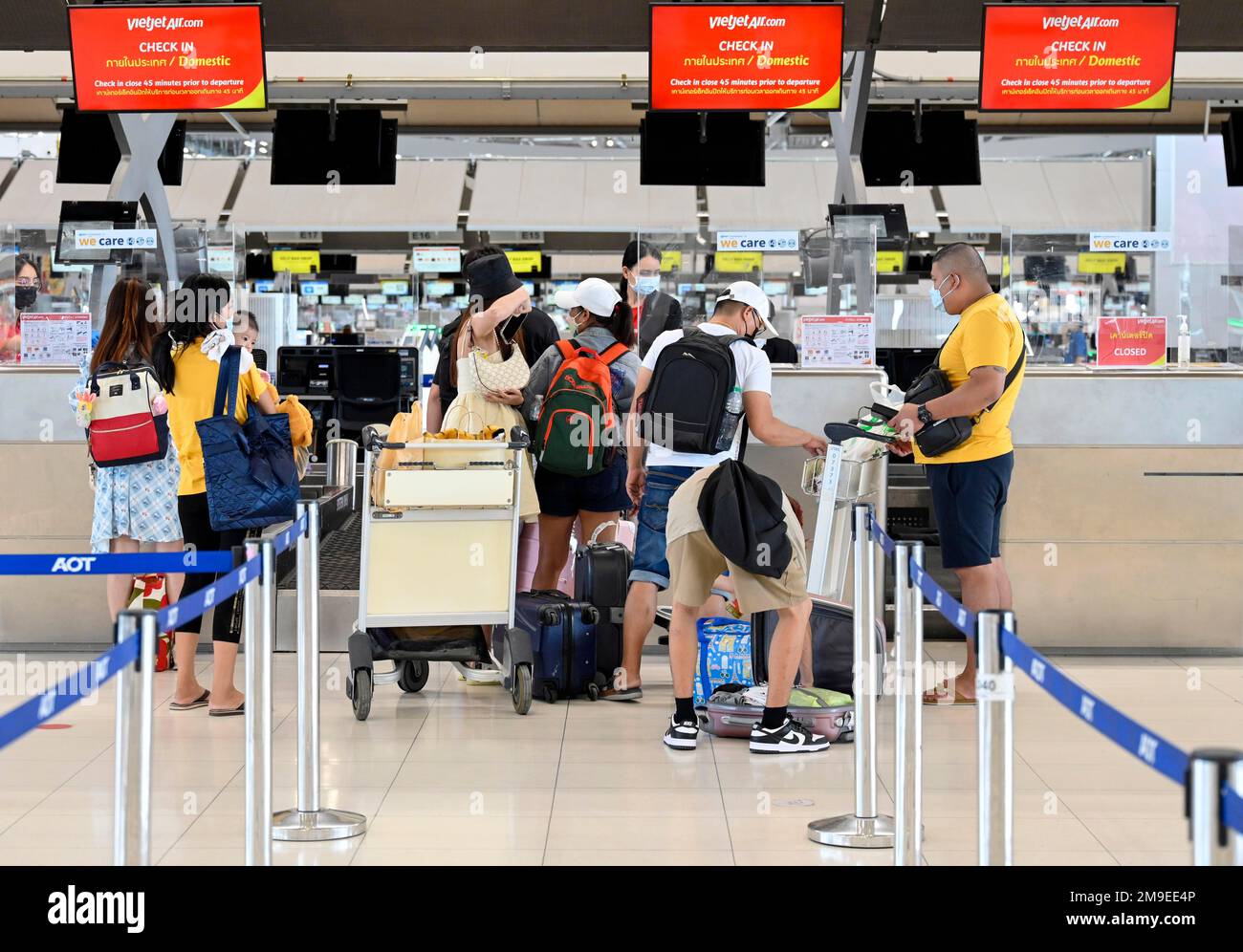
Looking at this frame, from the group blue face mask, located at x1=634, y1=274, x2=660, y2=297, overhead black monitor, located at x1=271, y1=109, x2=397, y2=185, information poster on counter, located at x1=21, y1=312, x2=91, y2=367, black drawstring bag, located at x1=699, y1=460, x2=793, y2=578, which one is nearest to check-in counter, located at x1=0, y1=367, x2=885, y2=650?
information poster on counter, located at x1=21, y1=312, x2=91, y2=367

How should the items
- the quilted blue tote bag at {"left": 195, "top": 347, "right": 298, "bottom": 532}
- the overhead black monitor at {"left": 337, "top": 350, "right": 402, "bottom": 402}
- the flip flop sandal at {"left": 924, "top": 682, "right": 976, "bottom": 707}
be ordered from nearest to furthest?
the quilted blue tote bag at {"left": 195, "top": 347, "right": 298, "bottom": 532}
the flip flop sandal at {"left": 924, "top": 682, "right": 976, "bottom": 707}
the overhead black monitor at {"left": 337, "top": 350, "right": 402, "bottom": 402}

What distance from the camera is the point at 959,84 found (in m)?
10.1

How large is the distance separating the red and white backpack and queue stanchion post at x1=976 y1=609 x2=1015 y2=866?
151 inches

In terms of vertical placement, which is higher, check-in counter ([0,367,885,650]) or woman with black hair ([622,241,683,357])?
woman with black hair ([622,241,683,357])

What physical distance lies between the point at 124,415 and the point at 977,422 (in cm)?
325

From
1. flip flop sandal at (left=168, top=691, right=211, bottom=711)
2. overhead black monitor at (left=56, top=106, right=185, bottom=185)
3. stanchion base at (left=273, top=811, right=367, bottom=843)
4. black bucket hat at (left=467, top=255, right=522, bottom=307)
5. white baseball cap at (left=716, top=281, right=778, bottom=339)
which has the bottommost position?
flip flop sandal at (left=168, top=691, right=211, bottom=711)

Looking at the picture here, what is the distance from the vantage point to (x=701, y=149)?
32.3 feet

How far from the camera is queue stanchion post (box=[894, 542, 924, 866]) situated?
347 cm

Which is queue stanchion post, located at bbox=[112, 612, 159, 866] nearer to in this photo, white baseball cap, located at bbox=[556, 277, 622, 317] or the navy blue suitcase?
the navy blue suitcase

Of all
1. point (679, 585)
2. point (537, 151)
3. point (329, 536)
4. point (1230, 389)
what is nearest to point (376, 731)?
point (679, 585)

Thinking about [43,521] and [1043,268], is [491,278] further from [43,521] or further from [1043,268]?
[1043,268]

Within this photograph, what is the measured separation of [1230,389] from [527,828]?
444 centimetres

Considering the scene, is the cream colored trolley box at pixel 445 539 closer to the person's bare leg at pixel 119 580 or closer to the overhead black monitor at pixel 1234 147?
the person's bare leg at pixel 119 580
